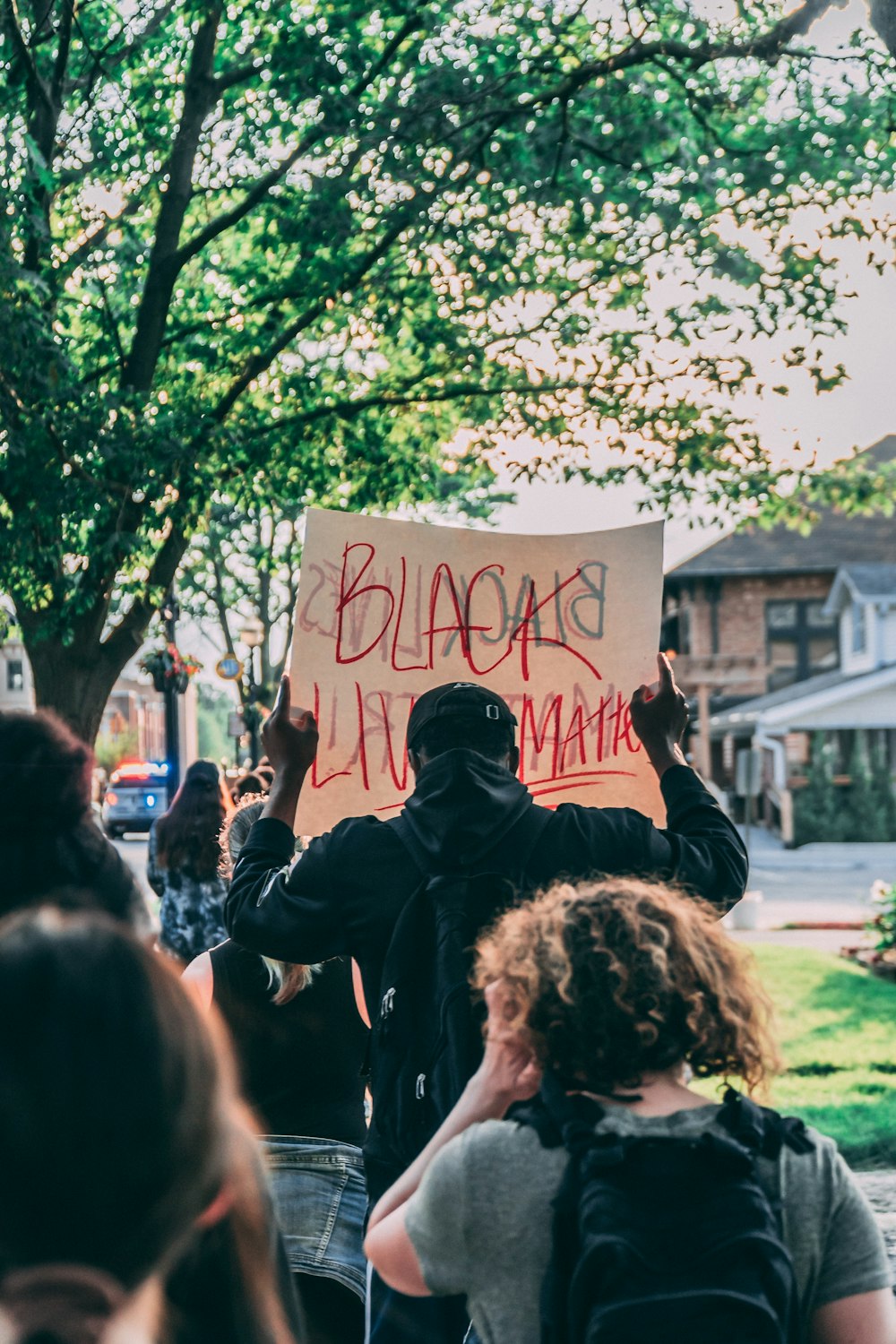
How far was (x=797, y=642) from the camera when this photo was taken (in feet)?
150

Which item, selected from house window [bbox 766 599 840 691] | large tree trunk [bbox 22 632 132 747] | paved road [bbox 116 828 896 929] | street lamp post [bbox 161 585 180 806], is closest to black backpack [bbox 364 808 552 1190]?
large tree trunk [bbox 22 632 132 747]

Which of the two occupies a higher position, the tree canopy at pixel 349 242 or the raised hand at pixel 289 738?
the tree canopy at pixel 349 242

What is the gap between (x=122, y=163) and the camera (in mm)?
11484

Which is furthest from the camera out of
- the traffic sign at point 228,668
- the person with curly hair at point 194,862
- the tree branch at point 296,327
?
the traffic sign at point 228,668

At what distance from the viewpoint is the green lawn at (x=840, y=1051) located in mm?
7812

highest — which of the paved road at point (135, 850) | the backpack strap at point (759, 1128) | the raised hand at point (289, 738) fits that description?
the raised hand at point (289, 738)

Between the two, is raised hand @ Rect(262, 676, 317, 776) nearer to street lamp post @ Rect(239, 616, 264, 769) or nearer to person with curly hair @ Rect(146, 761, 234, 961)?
person with curly hair @ Rect(146, 761, 234, 961)

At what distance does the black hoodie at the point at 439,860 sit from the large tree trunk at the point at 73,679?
8.38 meters

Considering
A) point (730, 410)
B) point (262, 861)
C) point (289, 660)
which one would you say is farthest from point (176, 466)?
point (262, 861)

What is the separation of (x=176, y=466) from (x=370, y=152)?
3121 mm

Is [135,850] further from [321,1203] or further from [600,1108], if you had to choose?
[600,1108]

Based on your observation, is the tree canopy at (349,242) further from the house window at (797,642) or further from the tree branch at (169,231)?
the house window at (797,642)

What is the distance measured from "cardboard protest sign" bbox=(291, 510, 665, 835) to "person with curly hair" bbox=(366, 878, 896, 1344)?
1.44 meters

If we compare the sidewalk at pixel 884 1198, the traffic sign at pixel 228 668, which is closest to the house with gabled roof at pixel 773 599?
the traffic sign at pixel 228 668
